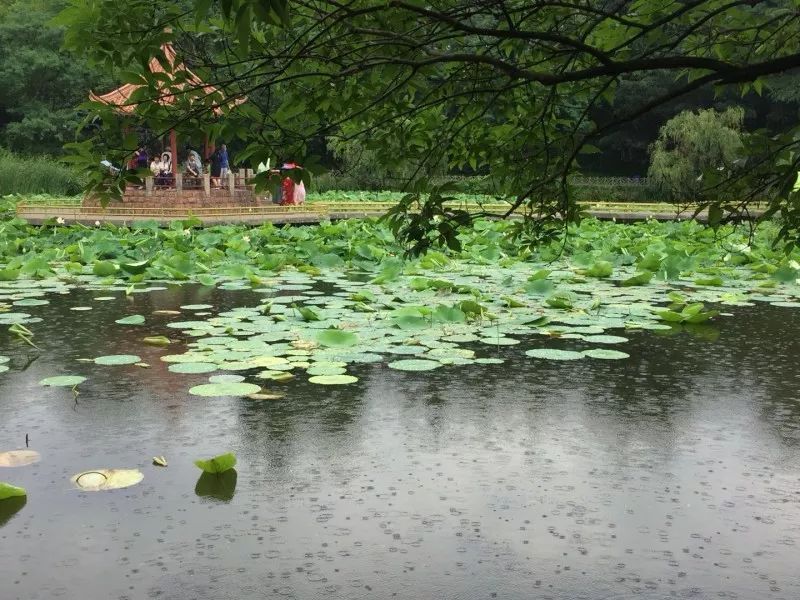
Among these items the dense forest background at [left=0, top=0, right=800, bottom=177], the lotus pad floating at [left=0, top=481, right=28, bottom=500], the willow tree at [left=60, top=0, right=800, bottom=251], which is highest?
the dense forest background at [left=0, top=0, right=800, bottom=177]

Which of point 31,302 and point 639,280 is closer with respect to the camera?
Result: point 31,302

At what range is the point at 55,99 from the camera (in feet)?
97.9

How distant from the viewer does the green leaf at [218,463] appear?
8.57 ft

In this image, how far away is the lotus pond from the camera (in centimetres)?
211

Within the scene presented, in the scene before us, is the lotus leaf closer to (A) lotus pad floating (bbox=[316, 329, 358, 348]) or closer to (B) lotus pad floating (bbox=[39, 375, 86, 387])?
(B) lotus pad floating (bbox=[39, 375, 86, 387])

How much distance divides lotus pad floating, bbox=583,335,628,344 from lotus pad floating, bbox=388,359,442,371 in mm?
914

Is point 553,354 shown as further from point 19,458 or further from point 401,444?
point 19,458

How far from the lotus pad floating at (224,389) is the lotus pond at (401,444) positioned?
0.03 meters

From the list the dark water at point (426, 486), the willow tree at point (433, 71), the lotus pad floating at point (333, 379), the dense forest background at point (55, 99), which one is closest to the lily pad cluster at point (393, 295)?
the lotus pad floating at point (333, 379)

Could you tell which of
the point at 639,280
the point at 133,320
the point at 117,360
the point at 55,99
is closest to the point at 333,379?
the point at 117,360

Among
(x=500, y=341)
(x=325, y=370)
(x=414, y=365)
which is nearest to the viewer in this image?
(x=325, y=370)

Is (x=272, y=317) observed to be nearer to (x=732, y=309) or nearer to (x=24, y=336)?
(x=24, y=336)

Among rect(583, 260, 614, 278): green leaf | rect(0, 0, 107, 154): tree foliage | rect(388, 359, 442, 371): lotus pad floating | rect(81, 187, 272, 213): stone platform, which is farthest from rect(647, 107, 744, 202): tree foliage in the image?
rect(388, 359, 442, 371): lotus pad floating

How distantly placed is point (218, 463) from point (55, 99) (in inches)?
1173
